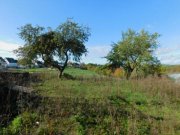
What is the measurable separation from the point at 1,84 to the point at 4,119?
2.27m

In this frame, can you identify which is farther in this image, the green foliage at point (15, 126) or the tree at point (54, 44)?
the tree at point (54, 44)

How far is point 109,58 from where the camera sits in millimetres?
33844

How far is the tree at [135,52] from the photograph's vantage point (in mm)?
31000

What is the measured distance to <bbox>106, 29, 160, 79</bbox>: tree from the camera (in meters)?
31.0

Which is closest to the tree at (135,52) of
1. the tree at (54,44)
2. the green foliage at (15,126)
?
the tree at (54,44)

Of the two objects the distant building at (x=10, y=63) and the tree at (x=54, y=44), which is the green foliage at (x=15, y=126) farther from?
the distant building at (x=10, y=63)

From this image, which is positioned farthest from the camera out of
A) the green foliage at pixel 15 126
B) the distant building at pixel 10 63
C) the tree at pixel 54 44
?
the distant building at pixel 10 63

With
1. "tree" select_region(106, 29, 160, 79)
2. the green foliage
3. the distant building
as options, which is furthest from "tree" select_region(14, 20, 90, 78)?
the distant building

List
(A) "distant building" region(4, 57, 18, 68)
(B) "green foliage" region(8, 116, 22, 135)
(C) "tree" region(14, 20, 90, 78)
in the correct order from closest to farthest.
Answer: (B) "green foliage" region(8, 116, 22, 135) < (C) "tree" region(14, 20, 90, 78) < (A) "distant building" region(4, 57, 18, 68)

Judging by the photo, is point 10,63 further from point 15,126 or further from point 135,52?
point 15,126

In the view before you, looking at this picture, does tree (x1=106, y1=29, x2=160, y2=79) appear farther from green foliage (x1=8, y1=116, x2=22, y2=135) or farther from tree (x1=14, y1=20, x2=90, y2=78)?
green foliage (x1=8, y1=116, x2=22, y2=135)

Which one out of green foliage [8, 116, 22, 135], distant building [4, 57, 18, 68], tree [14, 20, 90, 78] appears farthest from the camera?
distant building [4, 57, 18, 68]

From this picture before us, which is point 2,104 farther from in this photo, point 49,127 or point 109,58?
point 109,58

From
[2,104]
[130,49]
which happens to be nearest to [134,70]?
[130,49]
